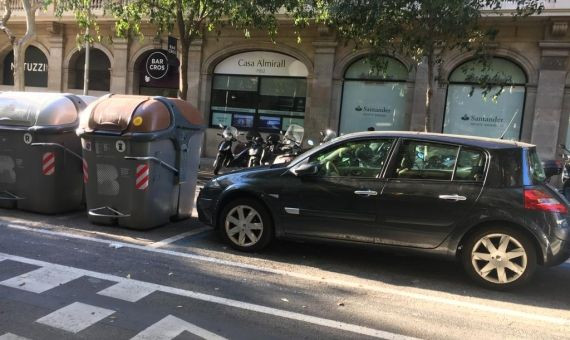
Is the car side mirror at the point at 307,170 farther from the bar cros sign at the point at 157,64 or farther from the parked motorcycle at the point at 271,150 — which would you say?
the bar cros sign at the point at 157,64

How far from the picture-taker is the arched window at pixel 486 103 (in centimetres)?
1491

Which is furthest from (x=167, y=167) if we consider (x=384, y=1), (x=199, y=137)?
(x=384, y=1)

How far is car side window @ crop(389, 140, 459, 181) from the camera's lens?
5.40 metres

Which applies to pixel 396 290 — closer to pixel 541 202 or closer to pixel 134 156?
pixel 541 202

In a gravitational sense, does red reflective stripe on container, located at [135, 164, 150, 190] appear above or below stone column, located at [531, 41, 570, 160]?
below

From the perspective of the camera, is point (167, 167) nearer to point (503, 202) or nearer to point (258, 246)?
point (258, 246)

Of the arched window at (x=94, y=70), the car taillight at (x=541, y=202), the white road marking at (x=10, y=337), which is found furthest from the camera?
the arched window at (x=94, y=70)

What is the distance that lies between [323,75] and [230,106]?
3539mm

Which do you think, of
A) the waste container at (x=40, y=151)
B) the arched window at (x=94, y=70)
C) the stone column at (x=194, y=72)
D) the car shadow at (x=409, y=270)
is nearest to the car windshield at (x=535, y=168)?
the car shadow at (x=409, y=270)

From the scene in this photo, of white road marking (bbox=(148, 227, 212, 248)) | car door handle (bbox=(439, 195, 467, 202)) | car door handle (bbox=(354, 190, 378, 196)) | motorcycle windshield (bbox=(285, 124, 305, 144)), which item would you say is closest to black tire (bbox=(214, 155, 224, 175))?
motorcycle windshield (bbox=(285, 124, 305, 144))

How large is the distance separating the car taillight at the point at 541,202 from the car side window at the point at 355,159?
1.41 meters

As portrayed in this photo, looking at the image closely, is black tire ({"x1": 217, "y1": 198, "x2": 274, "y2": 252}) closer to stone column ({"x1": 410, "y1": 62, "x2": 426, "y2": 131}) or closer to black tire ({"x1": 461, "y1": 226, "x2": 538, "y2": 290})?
black tire ({"x1": 461, "y1": 226, "x2": 538, "y2": 290})

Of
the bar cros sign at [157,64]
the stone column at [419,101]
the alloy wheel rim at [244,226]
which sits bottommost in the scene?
the alloy wheel rim at [244,226]

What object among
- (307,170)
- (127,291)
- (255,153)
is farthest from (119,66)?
(127,291)
